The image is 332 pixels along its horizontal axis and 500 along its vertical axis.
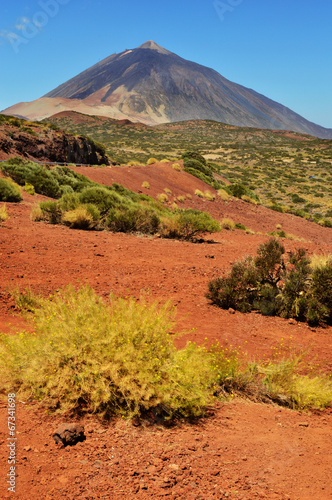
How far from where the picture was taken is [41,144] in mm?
24266

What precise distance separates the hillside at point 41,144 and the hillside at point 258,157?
1197 centimetres

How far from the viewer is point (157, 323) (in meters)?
3.98

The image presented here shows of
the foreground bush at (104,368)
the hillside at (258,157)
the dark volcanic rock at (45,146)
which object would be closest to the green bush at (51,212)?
the foreground bush at (104,368)

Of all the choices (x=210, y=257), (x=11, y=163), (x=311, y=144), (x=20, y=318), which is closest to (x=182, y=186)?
(x=11, y=163)

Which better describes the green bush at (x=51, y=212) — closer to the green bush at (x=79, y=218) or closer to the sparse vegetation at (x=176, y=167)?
the green bush at (x=79, y=218)

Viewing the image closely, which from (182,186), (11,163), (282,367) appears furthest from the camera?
(182,186)

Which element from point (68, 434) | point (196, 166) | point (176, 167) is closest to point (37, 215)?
point (68, 434)

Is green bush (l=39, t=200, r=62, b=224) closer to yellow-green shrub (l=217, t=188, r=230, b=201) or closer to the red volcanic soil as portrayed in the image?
the red volcanic soil

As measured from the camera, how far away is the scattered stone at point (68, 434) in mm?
2891

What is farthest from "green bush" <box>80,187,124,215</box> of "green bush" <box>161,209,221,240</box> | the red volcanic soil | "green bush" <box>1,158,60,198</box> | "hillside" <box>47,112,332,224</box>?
"hillside" <box>47,112,332,224</box>

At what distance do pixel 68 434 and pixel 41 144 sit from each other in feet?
79.4

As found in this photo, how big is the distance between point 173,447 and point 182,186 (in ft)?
78.4

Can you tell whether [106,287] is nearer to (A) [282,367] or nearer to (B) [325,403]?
(A) [282,367]

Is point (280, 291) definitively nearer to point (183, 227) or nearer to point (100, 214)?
point (183, 227)
